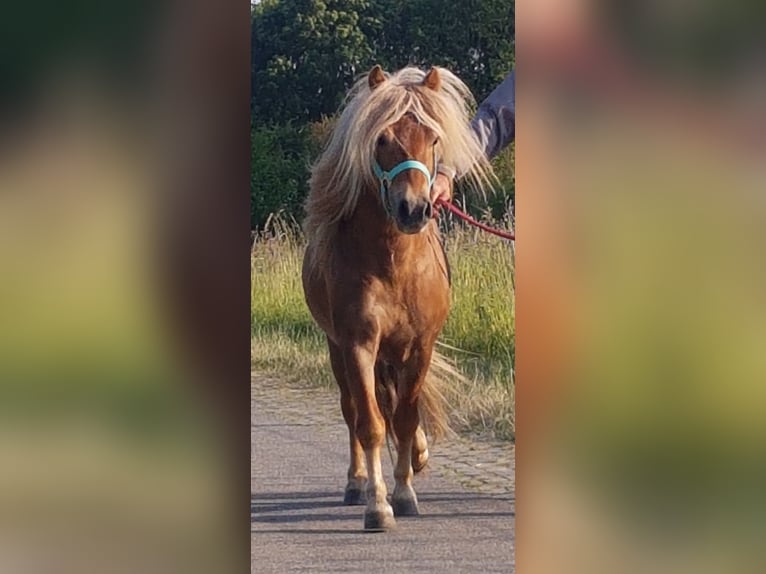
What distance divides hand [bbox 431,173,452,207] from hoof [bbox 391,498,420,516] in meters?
1.07

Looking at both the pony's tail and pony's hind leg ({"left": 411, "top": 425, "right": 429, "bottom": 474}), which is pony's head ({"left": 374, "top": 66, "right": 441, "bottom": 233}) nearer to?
the pony's tail

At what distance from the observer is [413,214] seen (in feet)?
12.0

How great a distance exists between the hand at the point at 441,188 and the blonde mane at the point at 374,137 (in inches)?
2.1

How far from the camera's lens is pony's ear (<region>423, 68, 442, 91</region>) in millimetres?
3604

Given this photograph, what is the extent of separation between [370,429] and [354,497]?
0.86 feet

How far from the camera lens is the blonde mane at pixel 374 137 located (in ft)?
11.9
